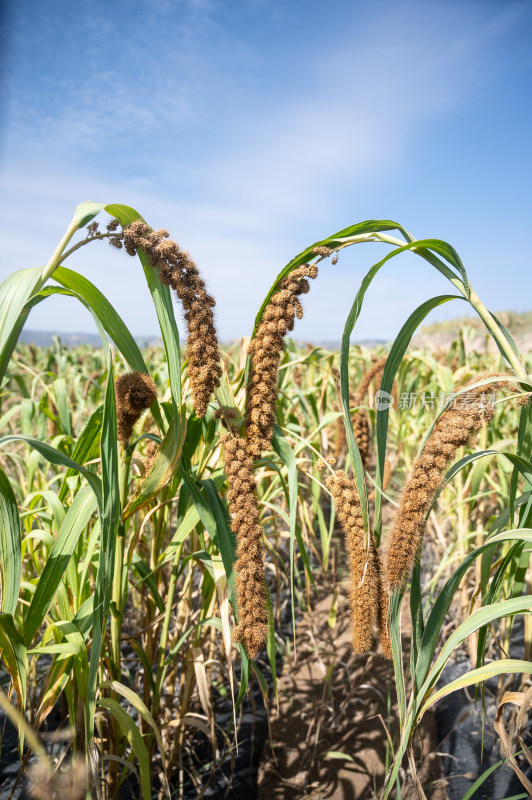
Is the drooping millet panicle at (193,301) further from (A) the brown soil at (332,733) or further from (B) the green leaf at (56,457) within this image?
(A) the brown soil at (332,733)

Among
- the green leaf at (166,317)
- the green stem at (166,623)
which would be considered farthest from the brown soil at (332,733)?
the green leaf at (166,317)

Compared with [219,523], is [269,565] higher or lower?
lower

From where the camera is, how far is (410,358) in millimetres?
3201

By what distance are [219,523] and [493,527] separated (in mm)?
722

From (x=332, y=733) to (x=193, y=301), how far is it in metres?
1.91

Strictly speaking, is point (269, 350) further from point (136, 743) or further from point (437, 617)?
point (136, 743)

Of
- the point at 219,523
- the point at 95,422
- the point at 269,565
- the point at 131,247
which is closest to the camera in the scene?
the point at 131,247

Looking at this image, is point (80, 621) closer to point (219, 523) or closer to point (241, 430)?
point (219, 523)

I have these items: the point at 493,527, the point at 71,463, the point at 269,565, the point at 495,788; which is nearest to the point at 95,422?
the point at 71,463

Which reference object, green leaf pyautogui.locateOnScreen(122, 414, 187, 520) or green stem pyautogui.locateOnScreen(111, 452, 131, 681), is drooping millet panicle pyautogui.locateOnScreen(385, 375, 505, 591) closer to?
green leaf pyautogui.locateOnScreen(122, 414, 187, 520)

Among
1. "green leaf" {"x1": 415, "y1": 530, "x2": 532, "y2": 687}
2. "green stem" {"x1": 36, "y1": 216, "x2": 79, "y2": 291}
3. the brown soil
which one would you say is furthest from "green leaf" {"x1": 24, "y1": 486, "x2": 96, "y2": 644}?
the brown soil

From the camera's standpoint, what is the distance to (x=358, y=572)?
3.35 feet

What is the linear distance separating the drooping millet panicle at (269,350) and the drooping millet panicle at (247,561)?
0.28ft

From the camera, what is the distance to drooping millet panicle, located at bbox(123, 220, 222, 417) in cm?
94
